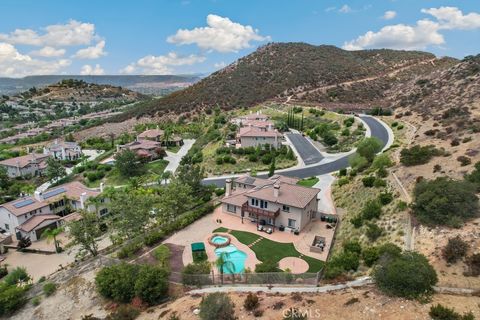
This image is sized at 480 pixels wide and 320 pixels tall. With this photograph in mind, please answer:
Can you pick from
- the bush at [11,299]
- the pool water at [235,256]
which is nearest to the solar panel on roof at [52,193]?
the bush at [11,299]

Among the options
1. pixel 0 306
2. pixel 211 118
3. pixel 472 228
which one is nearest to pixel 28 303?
pixel 0 306

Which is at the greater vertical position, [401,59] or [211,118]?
[401,59]

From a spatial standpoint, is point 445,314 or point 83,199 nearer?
point 445,314

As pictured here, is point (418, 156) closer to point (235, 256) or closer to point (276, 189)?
point (276, 189)

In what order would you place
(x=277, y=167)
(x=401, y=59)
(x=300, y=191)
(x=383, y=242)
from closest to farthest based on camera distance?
(x=383, y=242)
(x=300, y=191)
(x=277, y=167)
(x=401, y=59)

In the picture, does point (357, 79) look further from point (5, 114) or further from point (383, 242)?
point (5, 114)

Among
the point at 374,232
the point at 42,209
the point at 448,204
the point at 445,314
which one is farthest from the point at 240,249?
the point at 42,209
